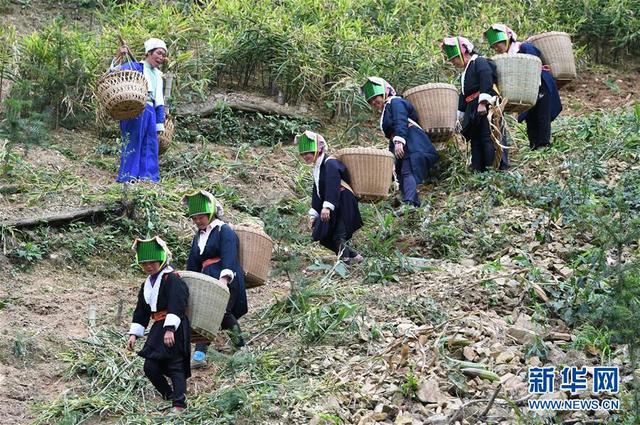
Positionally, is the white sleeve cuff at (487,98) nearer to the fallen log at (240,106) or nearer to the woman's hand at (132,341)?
the fallen log at (240,106)

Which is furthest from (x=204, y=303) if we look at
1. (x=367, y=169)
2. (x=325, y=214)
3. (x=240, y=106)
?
(x=240, y=106)

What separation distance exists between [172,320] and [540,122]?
16.8 feet

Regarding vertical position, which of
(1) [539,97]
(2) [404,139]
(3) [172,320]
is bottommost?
(3) [172,320]

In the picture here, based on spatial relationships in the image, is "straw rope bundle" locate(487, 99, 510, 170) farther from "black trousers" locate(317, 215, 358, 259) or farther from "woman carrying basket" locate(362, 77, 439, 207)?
"black trousers" locate(317, 215, 358, 259)

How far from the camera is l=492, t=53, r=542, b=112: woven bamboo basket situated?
37.2 ft

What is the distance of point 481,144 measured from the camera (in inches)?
456

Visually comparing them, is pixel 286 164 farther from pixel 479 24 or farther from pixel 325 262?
pixel 479 24

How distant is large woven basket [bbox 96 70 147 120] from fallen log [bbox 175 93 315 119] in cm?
236

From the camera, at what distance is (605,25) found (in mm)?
15773

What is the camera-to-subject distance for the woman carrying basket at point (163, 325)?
823 cm

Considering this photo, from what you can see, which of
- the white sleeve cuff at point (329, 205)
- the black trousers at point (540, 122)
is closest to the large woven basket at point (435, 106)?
the black trousers at point (540, 122)

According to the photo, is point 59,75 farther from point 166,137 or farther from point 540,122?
point 540,122

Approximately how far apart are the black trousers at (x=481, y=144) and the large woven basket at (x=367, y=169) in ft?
4.90

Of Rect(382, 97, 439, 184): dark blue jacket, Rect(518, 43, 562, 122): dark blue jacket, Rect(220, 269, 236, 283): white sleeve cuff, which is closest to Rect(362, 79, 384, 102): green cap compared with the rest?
Rect(382, 97, 439, 184): dark blue jacket
